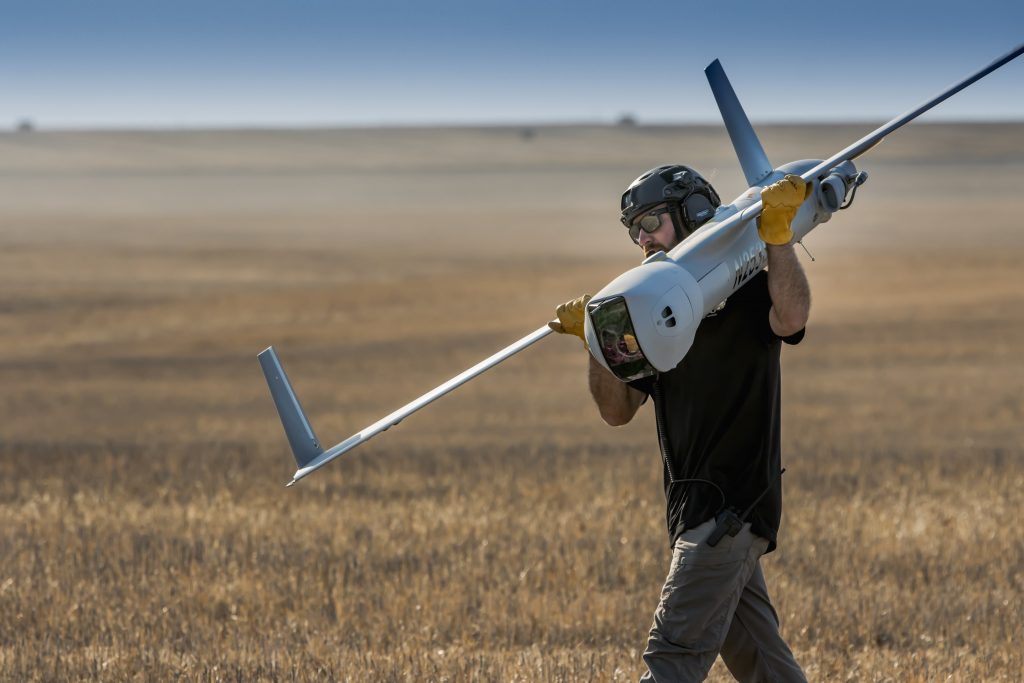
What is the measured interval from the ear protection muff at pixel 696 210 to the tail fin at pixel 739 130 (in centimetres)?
95

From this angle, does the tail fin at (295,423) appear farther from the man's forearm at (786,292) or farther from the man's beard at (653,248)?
the man's forearm at (786,292)

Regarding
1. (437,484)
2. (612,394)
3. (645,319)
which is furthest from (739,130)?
(437,484)

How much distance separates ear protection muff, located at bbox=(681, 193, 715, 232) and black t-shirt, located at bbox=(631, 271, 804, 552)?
0.40 meters

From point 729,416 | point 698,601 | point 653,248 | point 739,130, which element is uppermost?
point 739,130

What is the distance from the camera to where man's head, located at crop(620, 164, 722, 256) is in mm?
5574

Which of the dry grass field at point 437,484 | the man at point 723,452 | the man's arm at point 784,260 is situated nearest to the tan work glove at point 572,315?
the man at point 723,452

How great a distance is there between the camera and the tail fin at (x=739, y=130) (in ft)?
21.9

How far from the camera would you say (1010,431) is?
1742 cm

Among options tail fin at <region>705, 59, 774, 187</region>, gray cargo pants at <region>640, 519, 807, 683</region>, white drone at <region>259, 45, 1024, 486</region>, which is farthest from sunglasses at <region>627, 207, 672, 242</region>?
gray cargo pants at <region>640, 519, 807, 683</region>

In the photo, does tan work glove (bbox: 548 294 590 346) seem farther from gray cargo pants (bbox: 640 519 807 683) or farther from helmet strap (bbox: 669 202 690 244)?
gray cargo pants (bbox: 640 519 807 683)

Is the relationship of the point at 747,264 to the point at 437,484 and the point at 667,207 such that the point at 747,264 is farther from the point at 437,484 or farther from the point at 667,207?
the point at 437,484

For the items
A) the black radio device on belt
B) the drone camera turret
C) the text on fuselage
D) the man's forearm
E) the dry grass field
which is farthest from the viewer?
the dry grass field

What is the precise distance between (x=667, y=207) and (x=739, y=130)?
148cm

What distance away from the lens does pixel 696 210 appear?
562cm
